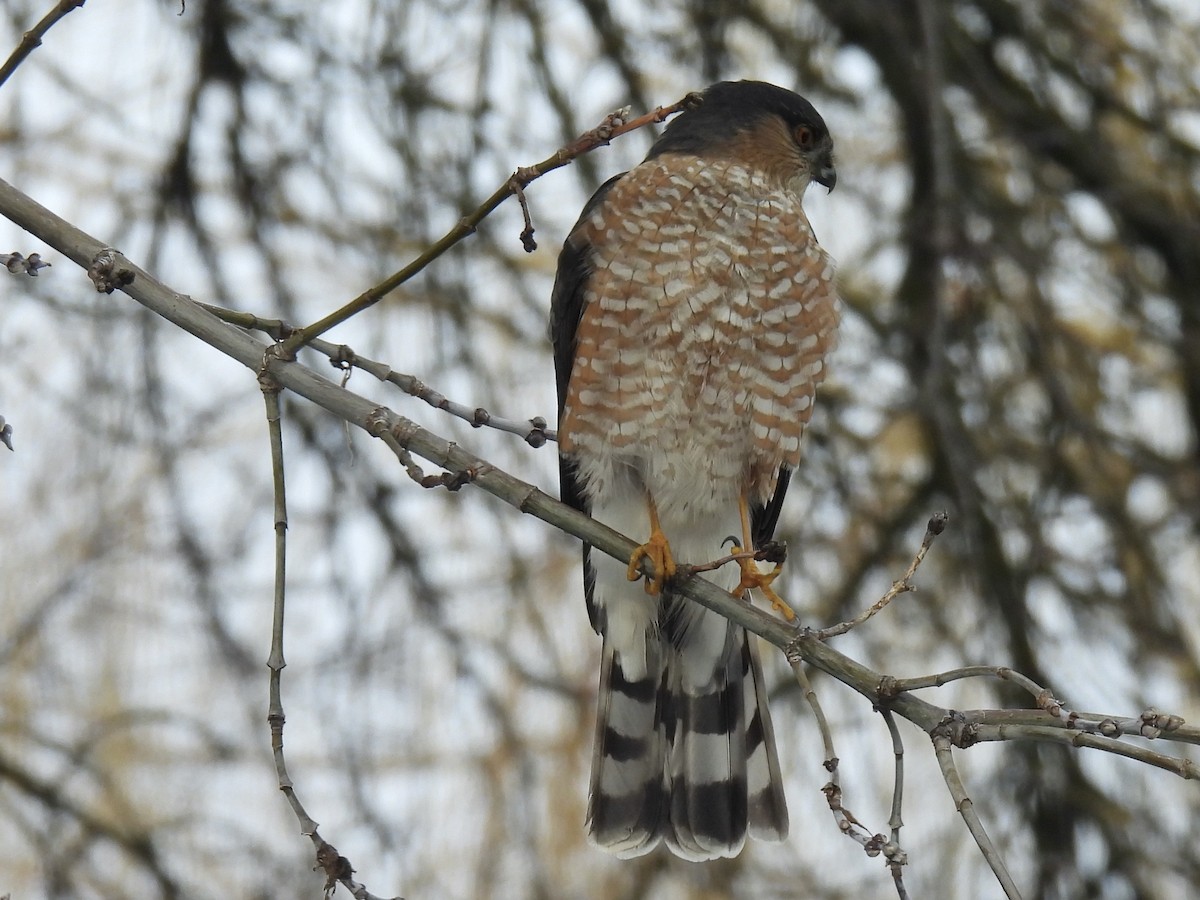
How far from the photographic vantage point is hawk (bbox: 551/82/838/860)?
3600 mm

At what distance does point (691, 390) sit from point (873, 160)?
2372 millimetres

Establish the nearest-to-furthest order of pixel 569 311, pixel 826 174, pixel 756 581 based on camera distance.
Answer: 1. pixel 756 581
2. pixel 569 311
3. pixel 826 174

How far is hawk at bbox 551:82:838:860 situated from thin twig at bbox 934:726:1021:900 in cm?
113

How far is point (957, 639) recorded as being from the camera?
473cm

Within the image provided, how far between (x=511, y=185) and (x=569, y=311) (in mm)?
1572

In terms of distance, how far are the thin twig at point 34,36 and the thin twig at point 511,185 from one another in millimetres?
594

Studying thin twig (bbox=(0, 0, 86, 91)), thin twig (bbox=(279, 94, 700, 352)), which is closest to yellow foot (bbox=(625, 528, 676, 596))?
thin twig (bbox=(279, 94, 700, 352))

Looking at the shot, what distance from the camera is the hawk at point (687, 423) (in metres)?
3.60

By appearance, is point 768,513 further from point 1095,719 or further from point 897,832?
point 1095,719

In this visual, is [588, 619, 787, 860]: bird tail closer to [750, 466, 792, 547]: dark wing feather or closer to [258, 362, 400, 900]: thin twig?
[750, 466, 792, 547]: dark wing feather

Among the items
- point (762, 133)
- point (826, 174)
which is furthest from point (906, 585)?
point (826, 174)

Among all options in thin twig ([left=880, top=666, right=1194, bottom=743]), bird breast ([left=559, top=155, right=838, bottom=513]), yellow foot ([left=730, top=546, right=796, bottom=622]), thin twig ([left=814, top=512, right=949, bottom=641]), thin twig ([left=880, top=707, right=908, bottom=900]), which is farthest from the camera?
bird breast ([left=559, top=155, right=838, bottom=513])

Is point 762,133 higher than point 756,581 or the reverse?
higher

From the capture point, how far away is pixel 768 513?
4.14 metres
